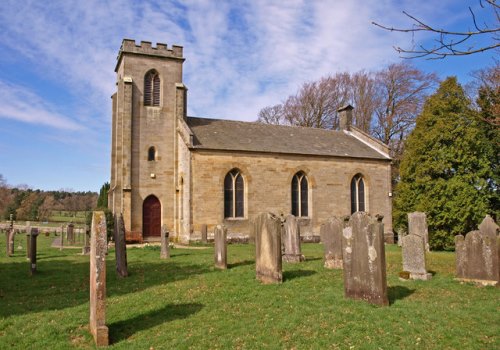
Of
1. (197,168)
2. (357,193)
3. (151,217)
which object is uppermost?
(197,168)

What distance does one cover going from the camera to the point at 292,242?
14.0 meters

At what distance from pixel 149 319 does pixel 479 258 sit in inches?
319

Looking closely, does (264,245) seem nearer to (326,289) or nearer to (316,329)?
(326,289)

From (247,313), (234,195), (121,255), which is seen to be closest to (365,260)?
(247,313)

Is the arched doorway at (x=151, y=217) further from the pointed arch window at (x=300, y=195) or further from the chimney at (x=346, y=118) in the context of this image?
the chimney at (x=346, y=118)

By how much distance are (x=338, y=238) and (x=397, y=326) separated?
19.2ft

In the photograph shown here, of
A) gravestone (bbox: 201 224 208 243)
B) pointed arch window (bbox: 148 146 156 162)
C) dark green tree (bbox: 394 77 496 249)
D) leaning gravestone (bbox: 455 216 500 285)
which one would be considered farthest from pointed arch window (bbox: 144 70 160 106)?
leaning gravestone (bbox: 455 216 500 285)

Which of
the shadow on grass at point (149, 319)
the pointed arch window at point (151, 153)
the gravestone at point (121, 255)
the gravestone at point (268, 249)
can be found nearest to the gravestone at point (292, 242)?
the gravestone at point (268, 249)

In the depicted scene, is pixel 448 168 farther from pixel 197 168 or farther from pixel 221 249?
pixel 221 249

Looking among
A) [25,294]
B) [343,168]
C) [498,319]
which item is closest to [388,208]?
[343,168]

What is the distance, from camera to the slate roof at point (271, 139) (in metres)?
25.6

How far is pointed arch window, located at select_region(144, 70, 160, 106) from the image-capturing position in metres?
26.7

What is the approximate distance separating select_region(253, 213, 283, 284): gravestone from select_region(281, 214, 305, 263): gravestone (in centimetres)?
303

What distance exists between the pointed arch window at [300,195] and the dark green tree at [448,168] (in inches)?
234
